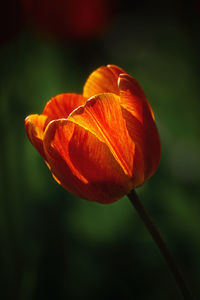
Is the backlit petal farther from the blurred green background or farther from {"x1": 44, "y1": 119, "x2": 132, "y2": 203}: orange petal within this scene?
the blurred green background

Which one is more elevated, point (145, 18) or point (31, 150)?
point (145, 18)

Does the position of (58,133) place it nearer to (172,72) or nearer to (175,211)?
(175,211)

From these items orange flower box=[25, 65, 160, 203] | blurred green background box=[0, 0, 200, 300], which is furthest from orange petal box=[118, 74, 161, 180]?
blurred green background box=[0, 0, 200, 300]

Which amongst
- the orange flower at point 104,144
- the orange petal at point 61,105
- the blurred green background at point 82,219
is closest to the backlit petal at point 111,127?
the orange flower at point 104,144

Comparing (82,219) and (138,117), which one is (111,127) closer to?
(138,117)

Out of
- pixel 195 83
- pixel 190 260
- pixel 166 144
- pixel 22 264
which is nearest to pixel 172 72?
pixel 166 144
